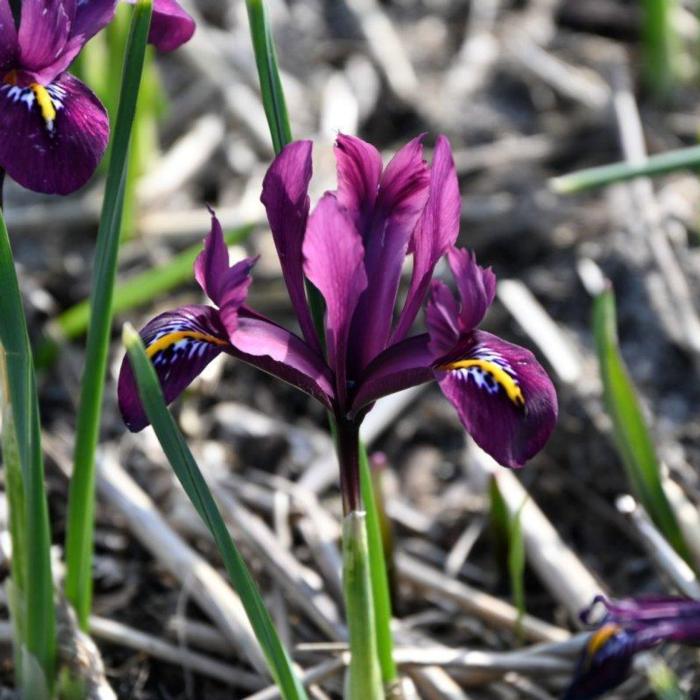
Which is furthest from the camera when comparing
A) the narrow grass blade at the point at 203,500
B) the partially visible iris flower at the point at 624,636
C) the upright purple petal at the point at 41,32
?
the partially visible iris flower at the point at 624,636

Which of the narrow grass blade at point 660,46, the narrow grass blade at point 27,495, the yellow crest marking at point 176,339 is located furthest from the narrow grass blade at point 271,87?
the narrow grass blade at point 660,46

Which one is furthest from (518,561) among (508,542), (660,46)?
(660,46)

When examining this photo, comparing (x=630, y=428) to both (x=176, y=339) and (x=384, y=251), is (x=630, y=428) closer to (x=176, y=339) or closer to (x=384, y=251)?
(x=384, y=251)

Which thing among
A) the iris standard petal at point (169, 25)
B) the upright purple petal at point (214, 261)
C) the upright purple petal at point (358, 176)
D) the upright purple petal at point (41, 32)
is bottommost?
the upright purple petal at point (214, 261)

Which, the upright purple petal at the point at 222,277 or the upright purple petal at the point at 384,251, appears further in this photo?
the upright purple petal at the point at 384,251

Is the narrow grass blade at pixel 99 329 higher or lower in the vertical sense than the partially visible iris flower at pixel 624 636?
higher

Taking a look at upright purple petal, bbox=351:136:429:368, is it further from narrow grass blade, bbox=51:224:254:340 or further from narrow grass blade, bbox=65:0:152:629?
narrow grass blade, bbox=51:224:254:340

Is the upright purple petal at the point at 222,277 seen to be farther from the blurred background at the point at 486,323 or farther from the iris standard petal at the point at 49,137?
the blurred background at the point at 486,323
